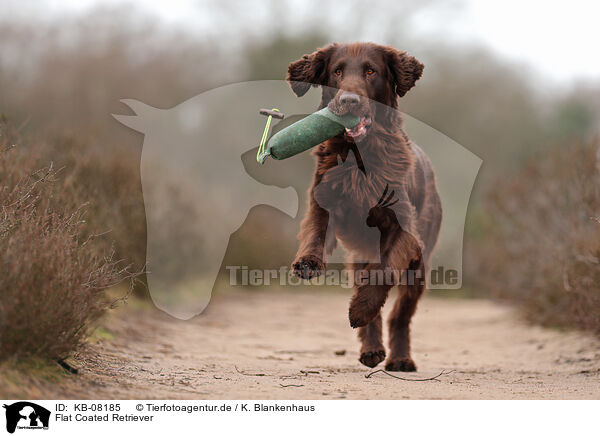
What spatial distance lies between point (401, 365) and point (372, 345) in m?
0.48

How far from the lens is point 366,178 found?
5.16m

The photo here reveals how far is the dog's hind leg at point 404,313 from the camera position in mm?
5941

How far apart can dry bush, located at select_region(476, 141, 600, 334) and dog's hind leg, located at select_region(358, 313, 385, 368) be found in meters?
2.20

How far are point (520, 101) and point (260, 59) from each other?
1058 cm

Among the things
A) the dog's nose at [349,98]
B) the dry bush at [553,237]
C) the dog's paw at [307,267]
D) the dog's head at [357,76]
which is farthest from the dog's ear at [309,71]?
the dry bush at [553,237]

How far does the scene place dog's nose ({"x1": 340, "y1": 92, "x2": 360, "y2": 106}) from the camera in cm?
481

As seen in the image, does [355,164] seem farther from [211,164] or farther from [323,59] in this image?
[211,164]

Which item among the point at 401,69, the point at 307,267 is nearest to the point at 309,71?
the point at 401,69

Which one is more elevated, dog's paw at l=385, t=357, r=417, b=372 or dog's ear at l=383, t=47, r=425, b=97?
dog's ear at l=383, t=47, r=425, b=97
